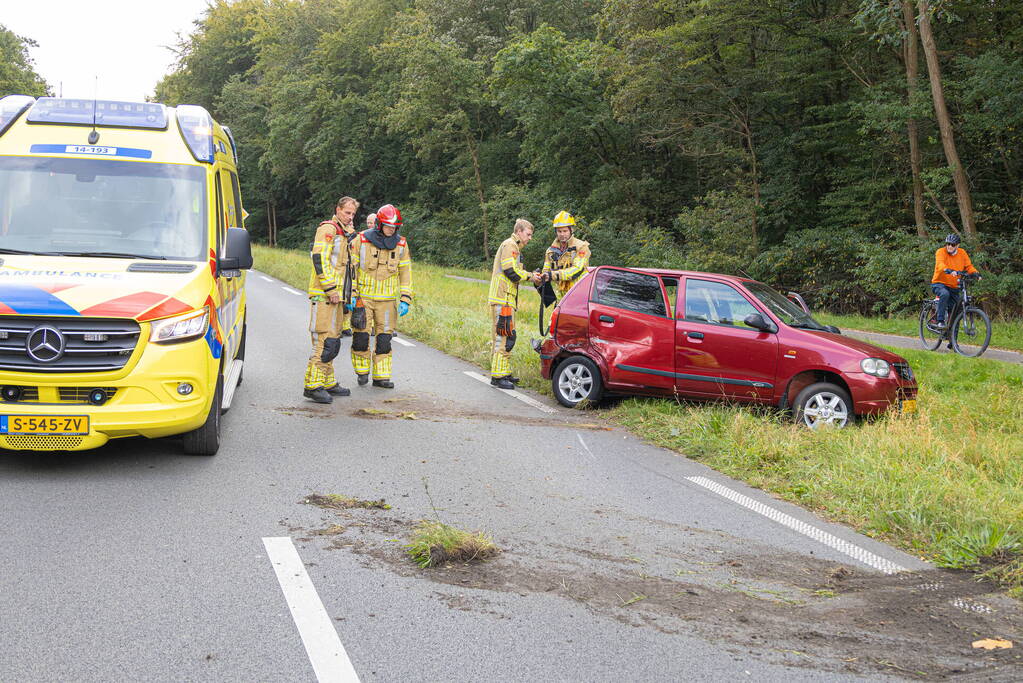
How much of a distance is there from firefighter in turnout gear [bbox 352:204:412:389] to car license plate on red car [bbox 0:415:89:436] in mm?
3902

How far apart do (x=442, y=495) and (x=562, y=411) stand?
3.57 m

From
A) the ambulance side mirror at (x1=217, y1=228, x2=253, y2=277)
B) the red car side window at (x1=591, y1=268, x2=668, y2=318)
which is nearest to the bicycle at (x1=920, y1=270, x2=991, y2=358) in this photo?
the red car side window at (x1=591, y1=268, x2=668, y2=318)

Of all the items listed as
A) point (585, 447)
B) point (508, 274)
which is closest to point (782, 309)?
point (585, 447)

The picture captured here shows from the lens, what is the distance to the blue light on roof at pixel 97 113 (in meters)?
7.30

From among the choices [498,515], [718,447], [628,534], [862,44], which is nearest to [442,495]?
[498,515]

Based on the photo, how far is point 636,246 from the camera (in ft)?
96.6

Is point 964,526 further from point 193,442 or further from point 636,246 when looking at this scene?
point 636,246

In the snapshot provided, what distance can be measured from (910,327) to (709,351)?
10442 millimetres

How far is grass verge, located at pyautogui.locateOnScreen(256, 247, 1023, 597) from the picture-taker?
5.43 metres

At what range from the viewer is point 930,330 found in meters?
14.7

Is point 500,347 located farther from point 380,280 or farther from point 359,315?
point 359,315

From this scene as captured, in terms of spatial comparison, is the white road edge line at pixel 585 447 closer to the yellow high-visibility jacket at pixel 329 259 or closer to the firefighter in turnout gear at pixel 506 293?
the firefighter in turnout gear at pixel 506 293

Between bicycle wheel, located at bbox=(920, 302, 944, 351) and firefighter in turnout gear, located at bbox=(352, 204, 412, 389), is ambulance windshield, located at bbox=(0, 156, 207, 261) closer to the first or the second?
firefighter in turnout gear, located at bbox=(352, 204, 412, 389)

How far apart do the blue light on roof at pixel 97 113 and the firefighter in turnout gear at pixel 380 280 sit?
258 cm
